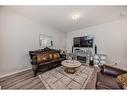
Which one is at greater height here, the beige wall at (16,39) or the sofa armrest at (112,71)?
the beige wall at (16,39)

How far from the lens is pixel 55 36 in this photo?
4.04 m

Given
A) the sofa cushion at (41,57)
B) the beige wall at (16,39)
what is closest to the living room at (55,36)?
the beige wall at (16,39)

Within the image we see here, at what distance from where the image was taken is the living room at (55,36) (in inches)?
95.6

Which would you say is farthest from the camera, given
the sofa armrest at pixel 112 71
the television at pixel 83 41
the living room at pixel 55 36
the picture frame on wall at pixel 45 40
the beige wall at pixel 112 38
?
the television at pixel 83 41

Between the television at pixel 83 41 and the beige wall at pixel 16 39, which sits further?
the television at pixel 83 41

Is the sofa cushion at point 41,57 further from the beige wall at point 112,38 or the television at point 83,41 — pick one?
the beige wall at point 112,38

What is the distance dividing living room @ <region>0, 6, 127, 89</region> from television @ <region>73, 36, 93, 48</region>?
2.6 inches

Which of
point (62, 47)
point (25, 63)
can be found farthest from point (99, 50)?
point (25, 63)

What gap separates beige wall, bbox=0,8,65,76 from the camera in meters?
2.51

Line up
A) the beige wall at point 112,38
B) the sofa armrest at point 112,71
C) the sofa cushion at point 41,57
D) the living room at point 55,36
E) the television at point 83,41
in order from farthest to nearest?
the television at point 83,41, the beige wall at point 112,38, the sofa cushion at point 41,57, the living room at point 55,36, the sofa armrest at point 112,71

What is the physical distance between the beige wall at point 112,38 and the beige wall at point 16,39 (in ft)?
7.16

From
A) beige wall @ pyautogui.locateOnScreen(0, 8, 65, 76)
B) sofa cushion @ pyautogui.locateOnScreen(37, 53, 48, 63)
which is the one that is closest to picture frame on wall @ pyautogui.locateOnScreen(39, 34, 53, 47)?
beige wall @ pyautogui.locateOnScreen(0, 8, 65, 76)

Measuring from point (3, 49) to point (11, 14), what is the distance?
1048 millimetres

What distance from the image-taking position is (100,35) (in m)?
3.80
